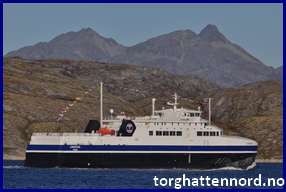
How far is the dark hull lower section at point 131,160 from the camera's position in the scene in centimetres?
12100

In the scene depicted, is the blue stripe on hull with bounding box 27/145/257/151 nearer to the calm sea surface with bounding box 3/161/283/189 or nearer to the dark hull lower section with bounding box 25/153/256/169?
the dark hull lower section with bounding box 25/153/256/169

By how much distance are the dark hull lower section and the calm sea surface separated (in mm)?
1108

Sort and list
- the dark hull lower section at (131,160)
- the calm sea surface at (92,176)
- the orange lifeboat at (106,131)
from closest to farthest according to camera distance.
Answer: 1. the calm sea surface at (92,176)
2. the dark hull lower section at (131,160)
3. the orange lifeboat at (106,131)

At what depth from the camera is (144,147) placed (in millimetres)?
121062

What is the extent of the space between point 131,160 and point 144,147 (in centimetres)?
227

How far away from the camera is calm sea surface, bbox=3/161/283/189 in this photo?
95.1 metres

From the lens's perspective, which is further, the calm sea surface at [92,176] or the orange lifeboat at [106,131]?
the orange lifeboat at [106,131]

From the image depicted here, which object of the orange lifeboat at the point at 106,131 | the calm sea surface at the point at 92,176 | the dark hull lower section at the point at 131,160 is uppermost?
the orange lifeboat at the point at 106,131

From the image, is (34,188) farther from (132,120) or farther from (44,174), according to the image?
(132,120)

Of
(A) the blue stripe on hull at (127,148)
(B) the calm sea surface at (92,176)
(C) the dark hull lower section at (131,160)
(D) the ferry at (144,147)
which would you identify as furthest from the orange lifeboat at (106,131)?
(B) the calm sea surface at (92,176)

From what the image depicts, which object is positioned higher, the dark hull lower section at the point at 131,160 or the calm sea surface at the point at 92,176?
the dark hull lower section at the point at 131,160

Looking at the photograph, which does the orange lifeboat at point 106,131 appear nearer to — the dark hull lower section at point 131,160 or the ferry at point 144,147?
the ferry at point 144,147

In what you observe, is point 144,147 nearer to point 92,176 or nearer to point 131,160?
point 131,160

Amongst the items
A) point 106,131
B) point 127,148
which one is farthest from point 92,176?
point 106,131
